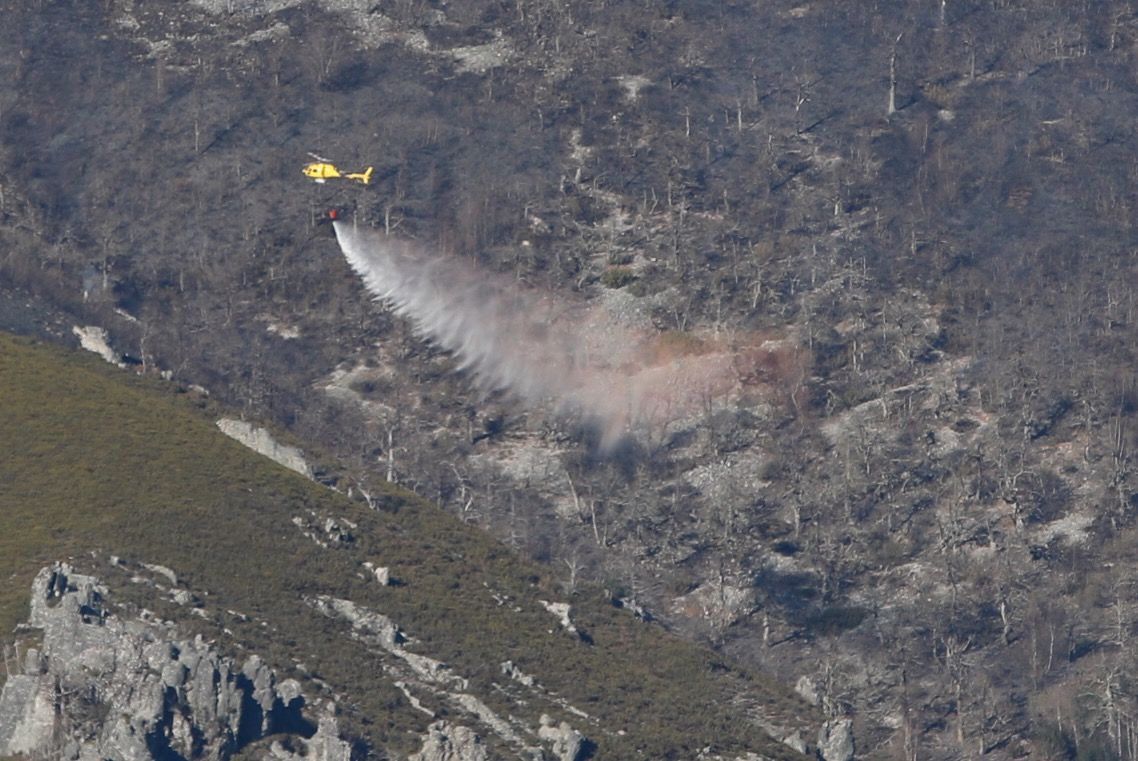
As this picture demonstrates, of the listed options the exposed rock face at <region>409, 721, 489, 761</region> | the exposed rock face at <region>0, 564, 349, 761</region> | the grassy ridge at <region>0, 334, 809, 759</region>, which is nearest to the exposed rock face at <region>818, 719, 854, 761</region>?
the grassy ridge at <region>0, 334, 809, 759</region>

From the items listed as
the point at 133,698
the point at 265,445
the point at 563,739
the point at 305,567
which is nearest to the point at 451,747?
the point at 563,739

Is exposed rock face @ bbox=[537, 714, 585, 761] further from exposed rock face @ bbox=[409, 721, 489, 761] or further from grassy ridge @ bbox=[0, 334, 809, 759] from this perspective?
exposed rock face @ bbox=[409, 721, 489, 761]

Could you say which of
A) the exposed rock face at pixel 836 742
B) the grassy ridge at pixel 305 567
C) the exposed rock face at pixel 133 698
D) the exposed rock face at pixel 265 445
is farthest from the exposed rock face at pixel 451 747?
the exposed rock face at pixel 265 445

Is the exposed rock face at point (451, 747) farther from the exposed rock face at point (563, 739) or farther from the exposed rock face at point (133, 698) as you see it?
the exposed rock face at point (563, 739)

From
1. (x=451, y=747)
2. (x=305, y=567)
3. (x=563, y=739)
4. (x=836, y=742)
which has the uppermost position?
(x=451, y=747)

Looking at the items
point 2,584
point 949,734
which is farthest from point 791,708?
point 2,584

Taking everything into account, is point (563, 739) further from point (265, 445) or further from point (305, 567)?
point (265, 445)

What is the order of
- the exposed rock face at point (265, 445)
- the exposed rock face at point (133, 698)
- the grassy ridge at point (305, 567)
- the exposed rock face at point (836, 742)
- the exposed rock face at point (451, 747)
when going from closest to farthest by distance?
the exposed rock face at point (133, 698), the exposed rock face at point (451, 747), the grassy ridge at point (305, 567), the exposed rock face at point (836, 742), the exposed rock face at point (265, 445)
